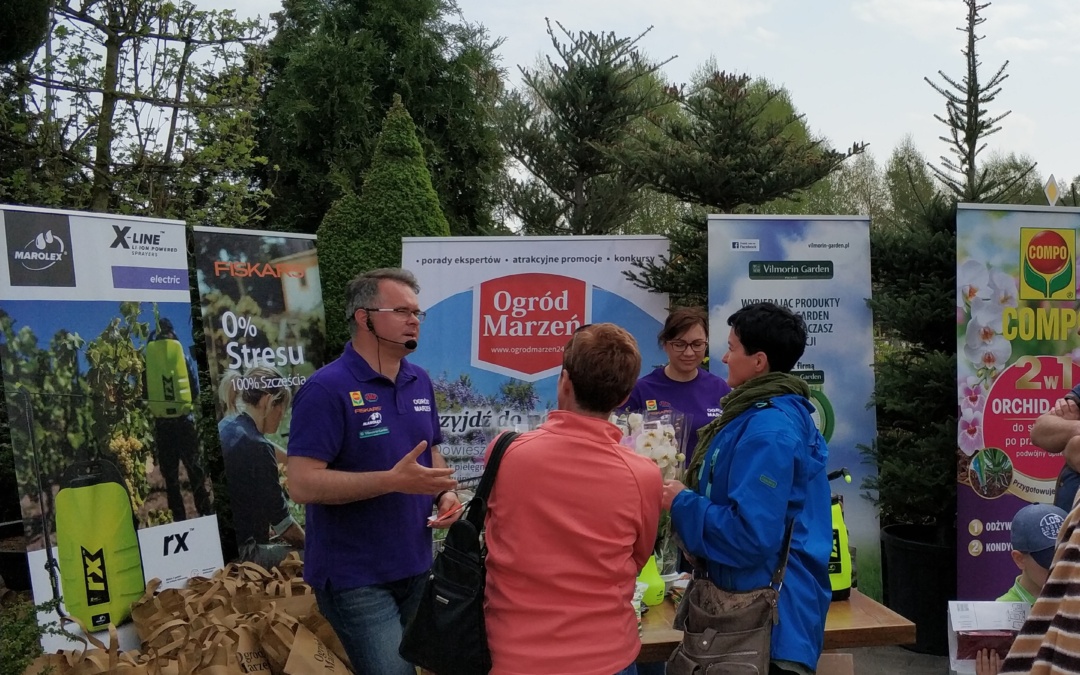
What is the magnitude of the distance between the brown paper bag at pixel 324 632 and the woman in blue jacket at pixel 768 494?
→ 1.92 metres

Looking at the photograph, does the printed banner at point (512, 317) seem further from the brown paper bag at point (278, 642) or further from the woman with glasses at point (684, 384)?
the brown paper bag at point (278, 642)

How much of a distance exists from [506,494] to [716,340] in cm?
307

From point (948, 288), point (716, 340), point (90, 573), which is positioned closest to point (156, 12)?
point (90, 573)

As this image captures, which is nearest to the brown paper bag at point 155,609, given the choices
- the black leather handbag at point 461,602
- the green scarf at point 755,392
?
the black leather handbag at point 461,602

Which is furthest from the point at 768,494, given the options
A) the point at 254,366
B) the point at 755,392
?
the point at 254,366

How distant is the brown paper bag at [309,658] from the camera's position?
3096 millimetres

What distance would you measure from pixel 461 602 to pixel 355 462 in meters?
0.68

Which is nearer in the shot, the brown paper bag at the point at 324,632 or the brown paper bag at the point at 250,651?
the brown paper bag at the point at 250,651

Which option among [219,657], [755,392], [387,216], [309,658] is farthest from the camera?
[387,216]

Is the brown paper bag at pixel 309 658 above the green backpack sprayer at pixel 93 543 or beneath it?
beneath

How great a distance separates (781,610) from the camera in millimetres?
1991

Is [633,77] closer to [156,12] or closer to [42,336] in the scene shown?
[156,12]

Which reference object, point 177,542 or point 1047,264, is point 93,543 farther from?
point 1047,264

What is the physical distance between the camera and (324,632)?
3494mm
